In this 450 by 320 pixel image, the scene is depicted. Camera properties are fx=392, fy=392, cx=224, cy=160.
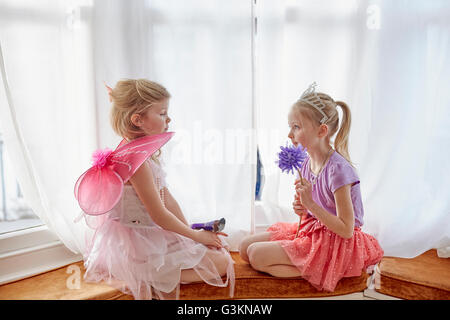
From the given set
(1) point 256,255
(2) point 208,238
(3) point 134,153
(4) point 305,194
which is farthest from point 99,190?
(4) point 305,194

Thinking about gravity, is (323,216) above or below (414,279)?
above

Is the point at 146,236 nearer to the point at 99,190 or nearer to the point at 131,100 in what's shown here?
the point at 99,190

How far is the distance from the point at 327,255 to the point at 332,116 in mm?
481

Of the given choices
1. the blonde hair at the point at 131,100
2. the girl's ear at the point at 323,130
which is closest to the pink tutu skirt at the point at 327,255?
the girl's ear at the point at 323,130

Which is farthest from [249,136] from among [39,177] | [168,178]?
[39,177]

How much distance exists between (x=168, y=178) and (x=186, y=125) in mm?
233

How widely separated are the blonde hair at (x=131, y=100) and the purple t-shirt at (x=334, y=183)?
0.62m

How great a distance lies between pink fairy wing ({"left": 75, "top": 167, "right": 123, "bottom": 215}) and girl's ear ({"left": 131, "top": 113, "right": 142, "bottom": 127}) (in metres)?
0.17

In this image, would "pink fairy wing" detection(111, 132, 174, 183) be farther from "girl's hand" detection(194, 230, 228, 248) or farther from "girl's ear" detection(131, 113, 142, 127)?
"girl's hand" detection(194, 230, 228, 248)

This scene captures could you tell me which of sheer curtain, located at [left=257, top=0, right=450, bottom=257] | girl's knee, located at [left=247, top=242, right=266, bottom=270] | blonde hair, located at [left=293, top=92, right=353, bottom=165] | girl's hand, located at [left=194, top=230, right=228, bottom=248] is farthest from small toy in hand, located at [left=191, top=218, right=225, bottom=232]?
blonde hair, located at [left=293, top=92, right=353, bottom=165]

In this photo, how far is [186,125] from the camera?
1625mm

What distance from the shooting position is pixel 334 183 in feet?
4.35

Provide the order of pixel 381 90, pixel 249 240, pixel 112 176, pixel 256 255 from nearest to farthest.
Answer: pixel 112 176
pixel 256 255
pixel 249 240
pixel 381 90
